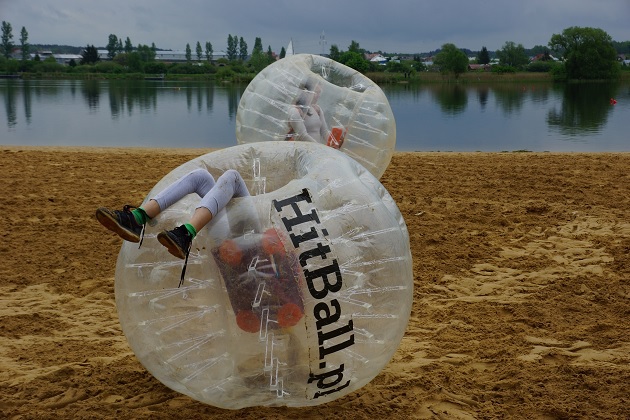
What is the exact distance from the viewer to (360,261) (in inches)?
119

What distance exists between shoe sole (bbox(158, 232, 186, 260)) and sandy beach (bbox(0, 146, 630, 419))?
96 cm

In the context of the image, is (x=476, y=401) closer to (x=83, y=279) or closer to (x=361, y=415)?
(x=361, y=415)

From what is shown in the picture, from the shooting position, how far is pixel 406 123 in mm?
24625

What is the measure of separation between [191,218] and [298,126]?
332 centimetres

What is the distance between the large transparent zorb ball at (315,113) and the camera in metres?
6.24

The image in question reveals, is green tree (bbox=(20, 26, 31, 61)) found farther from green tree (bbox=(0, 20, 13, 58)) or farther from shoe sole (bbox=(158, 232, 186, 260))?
shoe sole (bbox=(158, 232, 186, 260))

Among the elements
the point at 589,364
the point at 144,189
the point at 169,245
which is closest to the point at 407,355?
the point at 589,364

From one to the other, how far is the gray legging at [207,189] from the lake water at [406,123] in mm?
14476

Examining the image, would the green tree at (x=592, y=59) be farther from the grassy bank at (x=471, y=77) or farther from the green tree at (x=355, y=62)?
A: the green tree at (x=355, y=62)

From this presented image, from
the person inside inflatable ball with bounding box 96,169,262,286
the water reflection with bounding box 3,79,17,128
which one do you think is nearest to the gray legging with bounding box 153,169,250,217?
the person inside inflatable ball with bounding box 96,169,262,286

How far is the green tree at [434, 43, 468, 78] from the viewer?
67.0 metres

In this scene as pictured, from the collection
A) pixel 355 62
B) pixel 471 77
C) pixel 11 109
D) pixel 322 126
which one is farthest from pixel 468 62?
pixel 322 126

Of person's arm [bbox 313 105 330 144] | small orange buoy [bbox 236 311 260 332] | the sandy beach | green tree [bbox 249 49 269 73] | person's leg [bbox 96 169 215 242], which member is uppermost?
green tree [bbox 249 49 269 73]

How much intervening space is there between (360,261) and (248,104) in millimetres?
3702
